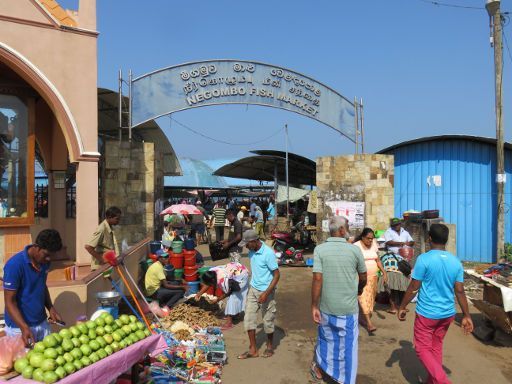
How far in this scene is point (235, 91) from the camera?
36.0ft

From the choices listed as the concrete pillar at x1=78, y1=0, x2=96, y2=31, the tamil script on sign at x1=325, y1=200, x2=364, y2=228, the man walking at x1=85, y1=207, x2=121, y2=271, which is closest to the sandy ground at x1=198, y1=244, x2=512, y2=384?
the man walking at x1=85, y1=207, x2=121, y2=271

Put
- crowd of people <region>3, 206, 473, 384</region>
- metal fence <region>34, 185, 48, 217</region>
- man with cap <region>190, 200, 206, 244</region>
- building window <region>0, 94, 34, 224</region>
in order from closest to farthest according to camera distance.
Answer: crowd of people <region>3, 206, 473, 384</region> < building window <region>0, 94, 34, 224</region> < metal fence <region>34, 185, 48, 217</region> < man with cap <region>190, 200, 206, 244</region>

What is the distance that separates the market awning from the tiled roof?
1091cm

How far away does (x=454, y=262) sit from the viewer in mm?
4121

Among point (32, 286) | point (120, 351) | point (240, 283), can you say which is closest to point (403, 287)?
point (240, 283)

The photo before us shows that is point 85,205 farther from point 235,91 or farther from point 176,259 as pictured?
point 235,91

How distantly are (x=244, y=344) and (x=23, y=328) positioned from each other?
121 inches

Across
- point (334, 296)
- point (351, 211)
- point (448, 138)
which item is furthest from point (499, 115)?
point (334, 296)

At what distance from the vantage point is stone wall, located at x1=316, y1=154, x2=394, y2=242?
36.5ft

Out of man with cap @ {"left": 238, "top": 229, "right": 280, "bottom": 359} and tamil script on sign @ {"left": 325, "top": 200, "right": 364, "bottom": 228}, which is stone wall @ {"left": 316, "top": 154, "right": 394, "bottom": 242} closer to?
tamil script on sign @ {"left": 325, "top": 200, "right": 364, "bottom": 228}

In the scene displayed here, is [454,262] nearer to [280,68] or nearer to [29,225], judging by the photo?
[29,225]

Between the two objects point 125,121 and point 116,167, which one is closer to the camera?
point 116,167

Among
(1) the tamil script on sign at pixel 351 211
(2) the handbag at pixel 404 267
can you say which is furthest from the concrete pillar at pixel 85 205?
(1) the tamil script on sign at pixel 351 211

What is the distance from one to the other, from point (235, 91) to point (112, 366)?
8.63 meters
